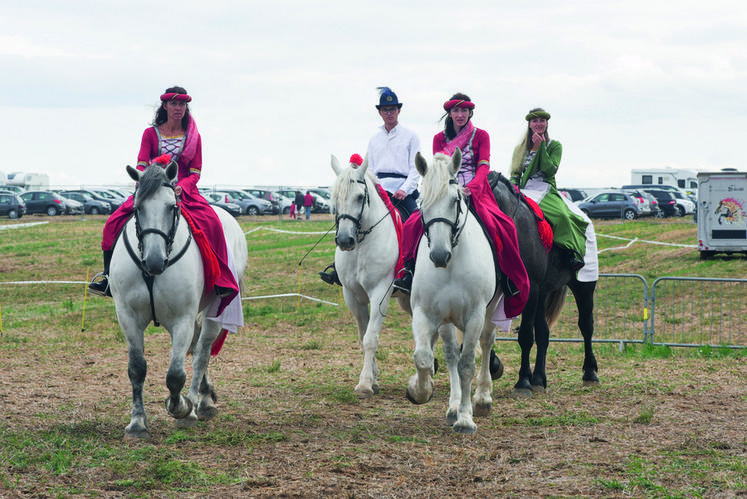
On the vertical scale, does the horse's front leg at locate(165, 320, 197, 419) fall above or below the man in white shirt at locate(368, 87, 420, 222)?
below

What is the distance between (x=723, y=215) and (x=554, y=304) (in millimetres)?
15118

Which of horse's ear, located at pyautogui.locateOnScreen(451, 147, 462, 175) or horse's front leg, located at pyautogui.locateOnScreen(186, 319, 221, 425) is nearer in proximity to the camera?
horse's ear, located at pyautogui.locateOnScreen(451, 147, 462, 175)

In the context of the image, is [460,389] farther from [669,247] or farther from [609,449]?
[669,247]

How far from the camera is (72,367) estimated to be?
10289 mm

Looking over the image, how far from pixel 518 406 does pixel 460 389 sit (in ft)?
3.70

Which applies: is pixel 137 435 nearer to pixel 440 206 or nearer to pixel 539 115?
pixel 440 206

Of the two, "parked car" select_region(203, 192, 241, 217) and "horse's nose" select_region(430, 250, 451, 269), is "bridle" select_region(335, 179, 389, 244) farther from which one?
"parked car" select_region(203, 192, 241, 217)

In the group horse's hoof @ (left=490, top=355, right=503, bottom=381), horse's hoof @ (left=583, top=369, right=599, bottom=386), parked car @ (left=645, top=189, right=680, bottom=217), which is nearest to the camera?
horse's hoof @ (left=490, top=355, right=503, bottom=381)

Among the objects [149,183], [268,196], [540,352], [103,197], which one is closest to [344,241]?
[149,183]

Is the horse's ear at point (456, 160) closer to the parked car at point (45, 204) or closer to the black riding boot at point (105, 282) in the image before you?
the black riding boot at point (105, 282)

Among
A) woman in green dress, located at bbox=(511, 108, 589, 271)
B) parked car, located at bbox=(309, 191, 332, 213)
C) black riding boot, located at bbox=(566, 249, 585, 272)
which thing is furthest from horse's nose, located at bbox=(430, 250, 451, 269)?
parked car, located at bbox=(309, 191, 332, 213)

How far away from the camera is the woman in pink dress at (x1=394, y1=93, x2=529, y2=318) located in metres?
7.55

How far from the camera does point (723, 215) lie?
23.0 metres

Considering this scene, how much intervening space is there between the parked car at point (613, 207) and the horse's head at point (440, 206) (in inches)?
1348
